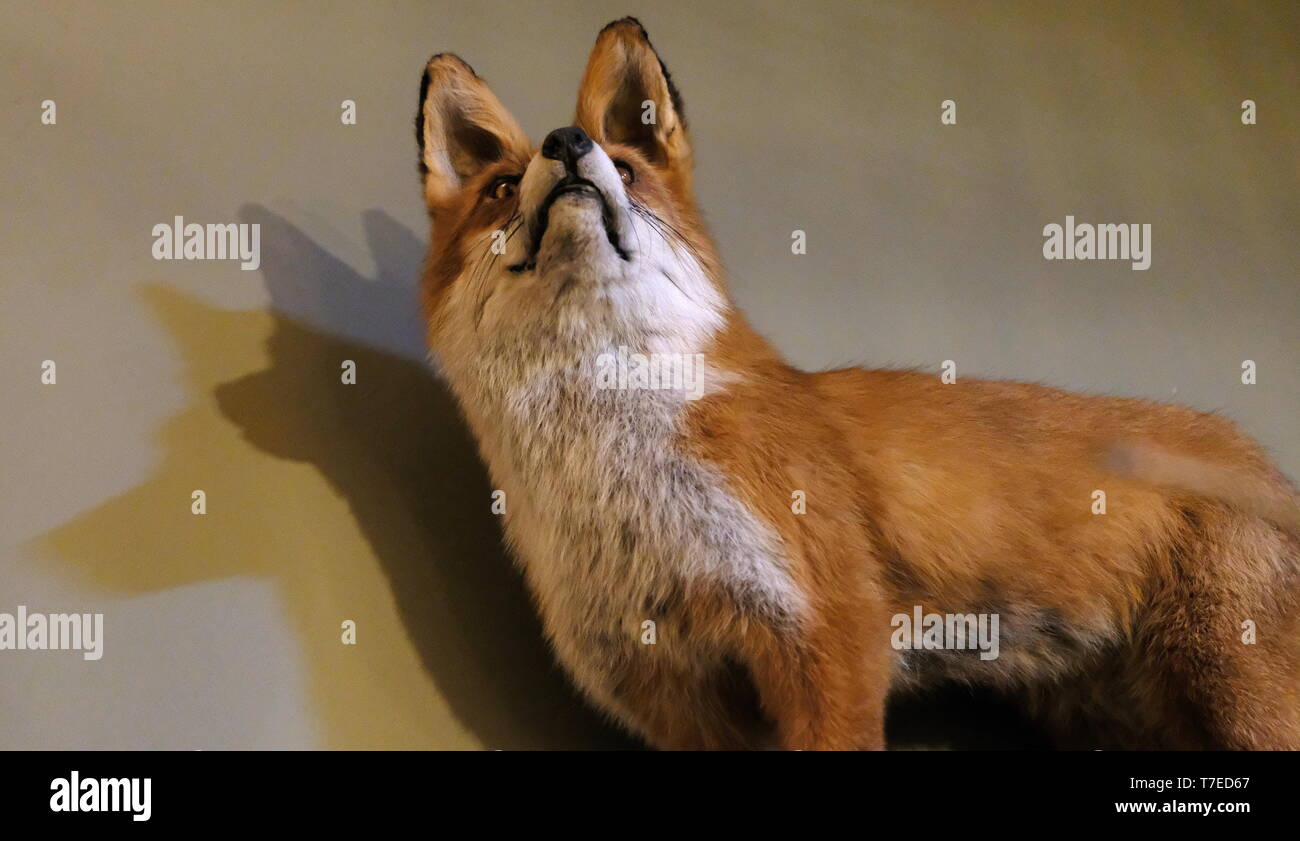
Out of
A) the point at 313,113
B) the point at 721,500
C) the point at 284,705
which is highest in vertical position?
the point at 313,113

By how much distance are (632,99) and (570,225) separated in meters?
0.39

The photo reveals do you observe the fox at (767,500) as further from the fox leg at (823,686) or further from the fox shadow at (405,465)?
the fox shadow at (405,465)

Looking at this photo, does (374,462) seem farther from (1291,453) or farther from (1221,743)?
(1291,453)

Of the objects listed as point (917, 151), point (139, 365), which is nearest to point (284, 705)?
point (139, 365)

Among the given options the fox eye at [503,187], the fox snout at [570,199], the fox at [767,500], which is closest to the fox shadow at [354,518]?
the fox at [767,500]

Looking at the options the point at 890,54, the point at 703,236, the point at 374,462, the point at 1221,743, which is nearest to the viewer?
the point at 1221,743

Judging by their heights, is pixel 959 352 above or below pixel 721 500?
above

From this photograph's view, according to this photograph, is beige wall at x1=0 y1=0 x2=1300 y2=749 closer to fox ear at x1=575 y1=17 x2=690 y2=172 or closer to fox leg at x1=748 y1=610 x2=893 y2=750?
fox ear at x1=575 y1=17 x2=690 y2=172

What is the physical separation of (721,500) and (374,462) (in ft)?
2.08

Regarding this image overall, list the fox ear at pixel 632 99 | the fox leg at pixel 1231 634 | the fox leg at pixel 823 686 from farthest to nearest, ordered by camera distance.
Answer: the fox ear at pixel 632 99, the fox leg at pixel 1231 634, the fox leg at pixel 823 686

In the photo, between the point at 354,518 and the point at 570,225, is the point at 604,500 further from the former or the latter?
the point at 354,518

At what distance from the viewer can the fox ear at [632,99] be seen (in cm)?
163

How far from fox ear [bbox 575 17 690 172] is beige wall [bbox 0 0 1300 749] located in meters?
0.33
